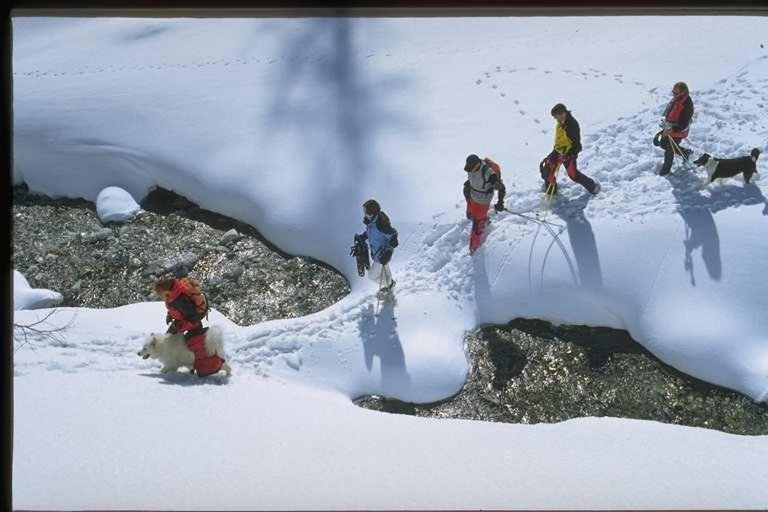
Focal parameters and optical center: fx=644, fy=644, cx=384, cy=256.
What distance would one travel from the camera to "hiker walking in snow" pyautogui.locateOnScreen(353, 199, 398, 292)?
585 centimetres

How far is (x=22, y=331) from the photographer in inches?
229

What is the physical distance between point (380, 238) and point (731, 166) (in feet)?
12.0

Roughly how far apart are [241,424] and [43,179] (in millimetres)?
4775

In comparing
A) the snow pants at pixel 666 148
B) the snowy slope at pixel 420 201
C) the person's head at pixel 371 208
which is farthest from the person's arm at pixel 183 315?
the snow pants at pixel 666 148

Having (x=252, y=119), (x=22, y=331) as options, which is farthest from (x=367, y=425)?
(x=252, y=119)

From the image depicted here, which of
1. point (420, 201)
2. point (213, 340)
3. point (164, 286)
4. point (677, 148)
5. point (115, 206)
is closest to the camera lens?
point (164, 286)

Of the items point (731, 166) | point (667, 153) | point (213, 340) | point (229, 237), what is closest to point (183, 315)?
point (213, 340)

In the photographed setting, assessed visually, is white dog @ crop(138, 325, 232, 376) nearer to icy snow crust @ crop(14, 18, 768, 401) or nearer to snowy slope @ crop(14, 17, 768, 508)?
snowy slope @ crop(14, 17, 768, 508)

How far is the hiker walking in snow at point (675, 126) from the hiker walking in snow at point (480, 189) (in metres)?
1.96

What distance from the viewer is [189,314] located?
17.2ft

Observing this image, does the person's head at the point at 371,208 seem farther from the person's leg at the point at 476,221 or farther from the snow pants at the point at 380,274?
the person's leg at the point at 476,221

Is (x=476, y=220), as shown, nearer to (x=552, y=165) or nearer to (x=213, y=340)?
(x=552, y=165)

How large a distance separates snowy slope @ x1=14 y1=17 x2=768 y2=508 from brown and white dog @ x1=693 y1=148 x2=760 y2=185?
0.24 metres

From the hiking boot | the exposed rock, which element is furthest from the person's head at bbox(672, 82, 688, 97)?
the exposed rock
